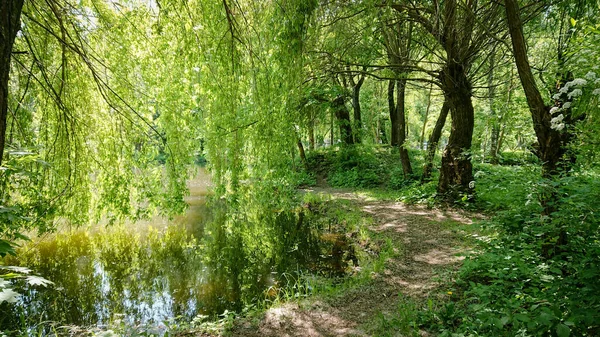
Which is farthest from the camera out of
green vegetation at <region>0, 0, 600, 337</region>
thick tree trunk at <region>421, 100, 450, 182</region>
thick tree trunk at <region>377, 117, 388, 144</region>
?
thick tree trunk at <region>377, 117, 388, 144</region>

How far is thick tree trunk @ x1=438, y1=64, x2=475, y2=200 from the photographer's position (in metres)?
7.74

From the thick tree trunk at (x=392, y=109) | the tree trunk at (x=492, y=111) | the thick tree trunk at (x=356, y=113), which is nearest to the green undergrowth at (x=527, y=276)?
the tree trunk at (x=492, y=111)

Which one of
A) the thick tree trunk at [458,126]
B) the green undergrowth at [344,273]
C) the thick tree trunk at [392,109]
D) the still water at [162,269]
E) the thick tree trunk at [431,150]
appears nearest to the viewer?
the green undergrowth at [344,273]

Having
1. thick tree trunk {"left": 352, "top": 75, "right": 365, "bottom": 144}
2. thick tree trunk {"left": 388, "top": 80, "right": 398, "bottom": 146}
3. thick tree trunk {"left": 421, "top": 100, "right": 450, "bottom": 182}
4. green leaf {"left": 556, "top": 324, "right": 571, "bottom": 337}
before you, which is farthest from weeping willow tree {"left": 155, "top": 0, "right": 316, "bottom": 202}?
thick tree trunk {"left": 352, "top": 75, "right": 365, "bottom": 144}

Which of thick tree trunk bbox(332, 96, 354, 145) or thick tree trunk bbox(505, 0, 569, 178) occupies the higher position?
thick tree trunk bbox(332, 96, 354, 145)

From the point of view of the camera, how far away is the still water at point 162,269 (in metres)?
5.29

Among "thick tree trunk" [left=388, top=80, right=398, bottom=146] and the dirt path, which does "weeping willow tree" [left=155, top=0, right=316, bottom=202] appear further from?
"thick tree trunk" [left=388, top=80, right=398, bottom=146]

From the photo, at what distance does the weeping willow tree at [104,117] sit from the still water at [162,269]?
80 centimetres

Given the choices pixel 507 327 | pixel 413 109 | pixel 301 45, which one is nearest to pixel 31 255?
pixel 301 45

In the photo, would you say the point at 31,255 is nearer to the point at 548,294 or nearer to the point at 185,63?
the point at 185,63

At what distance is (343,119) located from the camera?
1486 centimetres

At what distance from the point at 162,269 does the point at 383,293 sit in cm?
471

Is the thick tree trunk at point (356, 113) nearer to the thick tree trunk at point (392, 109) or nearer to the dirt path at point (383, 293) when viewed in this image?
the thick tree trunk at point (392, 109)

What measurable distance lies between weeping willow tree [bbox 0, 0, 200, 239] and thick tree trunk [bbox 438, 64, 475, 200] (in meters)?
6.03
